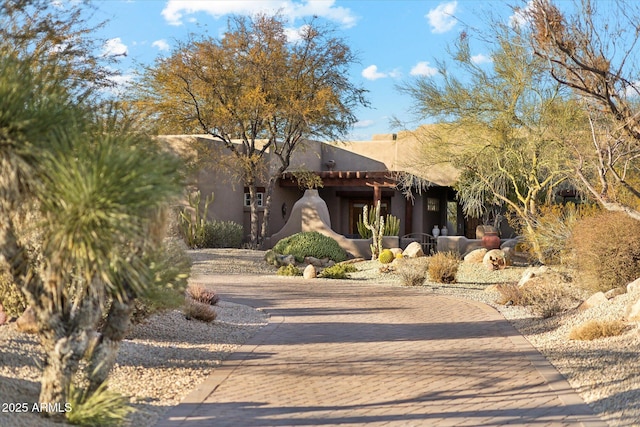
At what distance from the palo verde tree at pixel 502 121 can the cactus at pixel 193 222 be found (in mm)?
8750

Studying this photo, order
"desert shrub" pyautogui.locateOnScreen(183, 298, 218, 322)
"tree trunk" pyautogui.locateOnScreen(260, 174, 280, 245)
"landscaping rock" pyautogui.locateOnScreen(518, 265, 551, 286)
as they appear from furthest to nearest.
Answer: "tree trunk" pyautogui.locateOnScreen(260, 174, 280, 245)
"landscaping rock" pyautogui.locateOnScreen(518, 265, 551, 286)
"desert shrub" pyautogui.locateOnScreen(183, 298, 218, 322)

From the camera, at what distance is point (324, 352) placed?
30.2 ft

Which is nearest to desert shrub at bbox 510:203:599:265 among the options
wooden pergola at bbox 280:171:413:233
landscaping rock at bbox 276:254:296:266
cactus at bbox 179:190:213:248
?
landscaping rock at bbox 276:254:296:266

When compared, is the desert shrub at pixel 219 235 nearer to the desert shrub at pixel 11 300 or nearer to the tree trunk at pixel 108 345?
the desert shrub at pixel 11 300

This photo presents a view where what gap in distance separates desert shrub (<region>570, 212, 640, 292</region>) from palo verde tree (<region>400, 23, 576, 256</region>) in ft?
18.3

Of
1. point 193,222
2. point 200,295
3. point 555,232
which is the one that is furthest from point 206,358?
point 193,222

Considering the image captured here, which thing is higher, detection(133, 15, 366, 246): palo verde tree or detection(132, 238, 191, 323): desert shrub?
detection(133, 15, 366, 246): palo verde tree

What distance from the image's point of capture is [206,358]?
28.3 feet

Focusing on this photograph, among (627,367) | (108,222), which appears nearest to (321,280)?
(627,367)

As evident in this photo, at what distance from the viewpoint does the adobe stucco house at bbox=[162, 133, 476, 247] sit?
94.5 feet

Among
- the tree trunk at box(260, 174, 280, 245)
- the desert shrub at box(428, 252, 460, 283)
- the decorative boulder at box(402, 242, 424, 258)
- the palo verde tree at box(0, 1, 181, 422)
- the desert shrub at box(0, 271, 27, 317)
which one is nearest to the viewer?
the palo verde tree at box(0, 1, 181, 422)

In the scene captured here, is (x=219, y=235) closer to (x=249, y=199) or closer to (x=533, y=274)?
(x=249, y=199)

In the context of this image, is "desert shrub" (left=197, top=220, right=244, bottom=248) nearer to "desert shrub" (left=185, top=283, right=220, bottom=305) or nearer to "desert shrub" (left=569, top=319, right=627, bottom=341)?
"desert shrub" (left=185, top=283, right=220, bottom=305)

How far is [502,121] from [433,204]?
13662 millimetres
